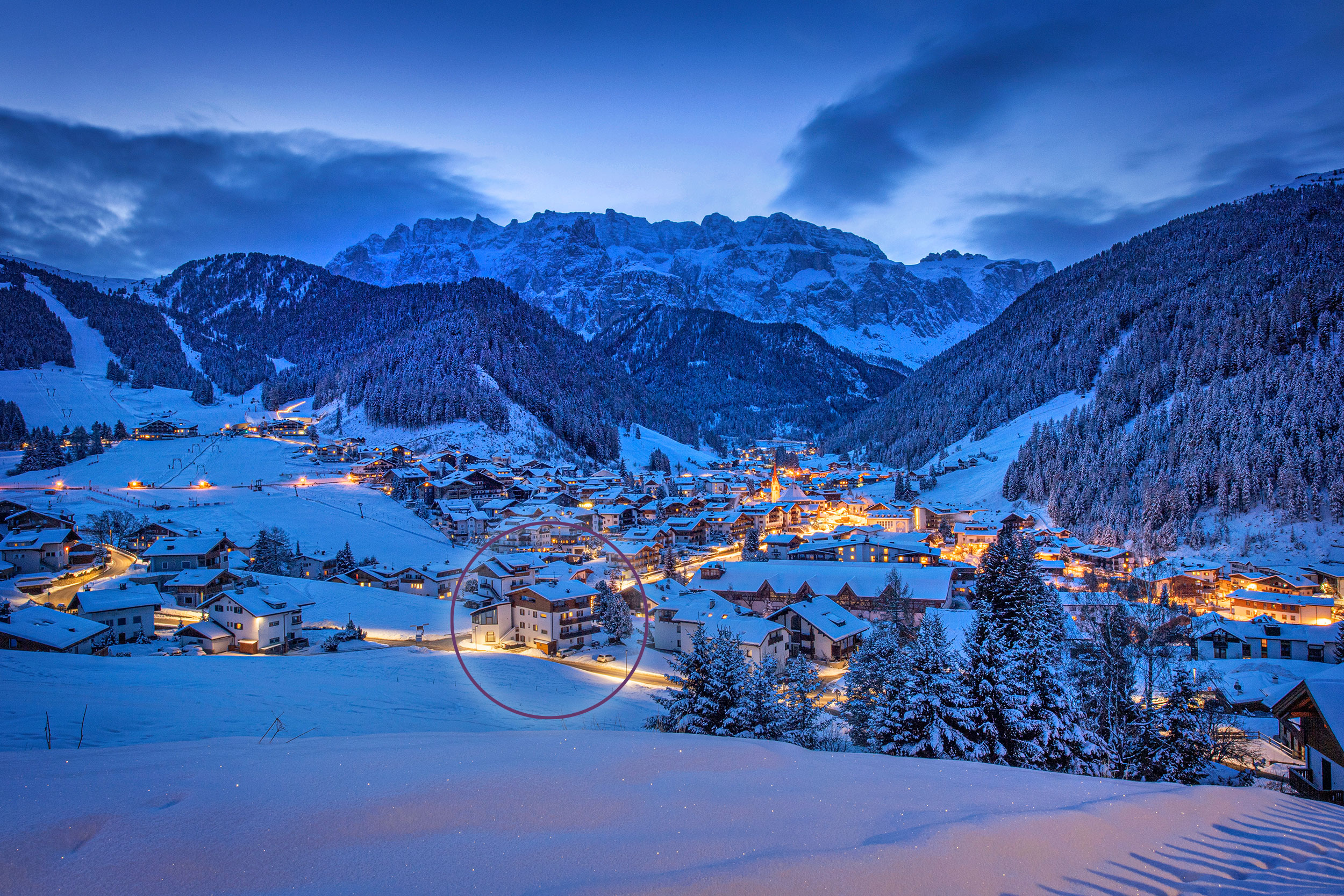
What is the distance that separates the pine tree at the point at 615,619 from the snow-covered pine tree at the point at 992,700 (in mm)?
22018

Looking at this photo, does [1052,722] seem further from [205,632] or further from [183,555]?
[183,555]

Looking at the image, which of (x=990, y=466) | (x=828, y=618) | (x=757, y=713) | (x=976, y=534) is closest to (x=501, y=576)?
(x=828, y=618)

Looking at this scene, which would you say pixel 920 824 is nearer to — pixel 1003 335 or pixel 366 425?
pixel 366 425

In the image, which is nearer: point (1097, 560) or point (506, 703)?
point (506, 703)

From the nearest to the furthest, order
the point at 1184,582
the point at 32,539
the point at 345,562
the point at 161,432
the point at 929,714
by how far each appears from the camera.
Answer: the point at 929,714 < the point at 32,539 < the point at 1184,582 < the point at 345,562 < the point at 161,432

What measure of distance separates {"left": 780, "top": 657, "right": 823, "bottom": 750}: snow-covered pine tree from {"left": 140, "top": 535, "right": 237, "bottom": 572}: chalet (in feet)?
118

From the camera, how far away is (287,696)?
15.0 metres

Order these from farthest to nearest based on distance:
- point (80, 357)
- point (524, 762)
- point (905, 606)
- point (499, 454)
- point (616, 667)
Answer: point (80, 357), point (499, 454), point (905, 606), point (616, 667), point (524, 762)

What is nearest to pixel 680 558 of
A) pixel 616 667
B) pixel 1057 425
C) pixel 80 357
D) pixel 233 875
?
pixel 616 667

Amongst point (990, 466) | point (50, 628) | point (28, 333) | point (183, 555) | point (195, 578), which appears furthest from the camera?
point (28, 333)

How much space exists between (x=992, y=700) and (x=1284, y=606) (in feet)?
131

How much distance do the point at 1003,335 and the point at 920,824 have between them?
146717 millimetres

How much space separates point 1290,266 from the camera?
289ft

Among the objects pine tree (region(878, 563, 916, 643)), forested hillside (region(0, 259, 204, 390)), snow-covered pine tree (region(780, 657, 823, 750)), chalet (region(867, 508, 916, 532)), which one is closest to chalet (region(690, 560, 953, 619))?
pine tree (region(878, 563, 916, 643))
